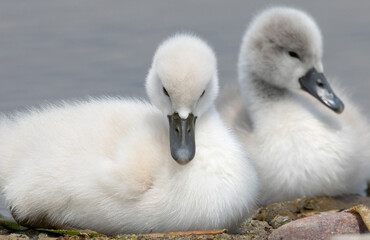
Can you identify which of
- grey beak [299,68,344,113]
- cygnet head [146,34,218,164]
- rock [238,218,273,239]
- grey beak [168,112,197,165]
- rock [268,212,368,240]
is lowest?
rock [268,212,368,240]

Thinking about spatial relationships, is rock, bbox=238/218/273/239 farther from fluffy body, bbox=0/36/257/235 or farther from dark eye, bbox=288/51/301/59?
dark eye, bbox=288/51/301/59

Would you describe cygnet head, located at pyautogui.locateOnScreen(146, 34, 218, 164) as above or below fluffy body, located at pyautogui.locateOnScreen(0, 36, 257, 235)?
above

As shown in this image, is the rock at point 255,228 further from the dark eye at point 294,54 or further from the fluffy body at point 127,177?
the dark eye at point 294,54

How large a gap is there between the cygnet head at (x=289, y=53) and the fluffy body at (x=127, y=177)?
1.70 metres

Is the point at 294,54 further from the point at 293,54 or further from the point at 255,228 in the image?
the point at 255,228

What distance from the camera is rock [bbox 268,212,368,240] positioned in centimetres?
434

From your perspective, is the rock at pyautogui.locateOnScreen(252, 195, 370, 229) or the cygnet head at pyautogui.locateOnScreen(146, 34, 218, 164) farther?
the rock at pyautogui.locateOnScreen(252, 195, 370, 229)

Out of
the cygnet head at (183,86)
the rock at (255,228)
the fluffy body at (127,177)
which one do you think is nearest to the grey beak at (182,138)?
the cygnet head at (183,86)

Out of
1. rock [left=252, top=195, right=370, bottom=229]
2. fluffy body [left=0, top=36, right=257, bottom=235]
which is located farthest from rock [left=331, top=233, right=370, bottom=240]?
rock [left=252, top=195, right=370, bottom=229]

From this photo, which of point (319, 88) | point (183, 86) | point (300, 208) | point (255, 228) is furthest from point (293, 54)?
point (183, 86)

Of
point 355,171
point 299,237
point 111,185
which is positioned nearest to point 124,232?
point 111,185

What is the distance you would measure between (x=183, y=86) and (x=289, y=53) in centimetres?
227

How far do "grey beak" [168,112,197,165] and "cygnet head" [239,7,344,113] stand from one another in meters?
2.13

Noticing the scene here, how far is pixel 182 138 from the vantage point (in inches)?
185
